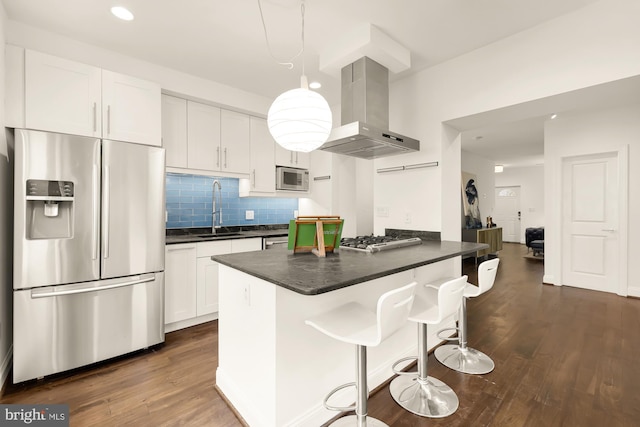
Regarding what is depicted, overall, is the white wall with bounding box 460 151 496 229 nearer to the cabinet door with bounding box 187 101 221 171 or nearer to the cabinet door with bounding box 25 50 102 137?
the cabinet door with bounding box 187 101 221 171

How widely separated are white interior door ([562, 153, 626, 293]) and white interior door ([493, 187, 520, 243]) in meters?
5.91

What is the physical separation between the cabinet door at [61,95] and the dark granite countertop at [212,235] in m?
1.23

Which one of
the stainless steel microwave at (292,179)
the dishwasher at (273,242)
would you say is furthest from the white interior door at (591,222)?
the dishwasher at (273,242)

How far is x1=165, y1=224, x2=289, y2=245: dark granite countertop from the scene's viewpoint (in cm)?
303

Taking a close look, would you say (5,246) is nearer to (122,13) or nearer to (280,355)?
(122,13)

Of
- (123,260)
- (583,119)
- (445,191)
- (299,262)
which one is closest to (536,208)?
(583,119)

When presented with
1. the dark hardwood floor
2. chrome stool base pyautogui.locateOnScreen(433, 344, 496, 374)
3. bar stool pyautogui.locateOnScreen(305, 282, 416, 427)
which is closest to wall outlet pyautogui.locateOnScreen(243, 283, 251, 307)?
bar stool pyautogui.locateOnScreen(305, 282, 416, 427)

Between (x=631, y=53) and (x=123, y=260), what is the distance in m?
4.13

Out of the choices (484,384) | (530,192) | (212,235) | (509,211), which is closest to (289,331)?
(484,384)

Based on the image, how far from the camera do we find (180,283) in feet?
9.67

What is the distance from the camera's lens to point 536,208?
9.37 m

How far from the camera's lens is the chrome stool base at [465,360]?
218cm

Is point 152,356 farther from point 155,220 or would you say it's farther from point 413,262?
point 413,262
